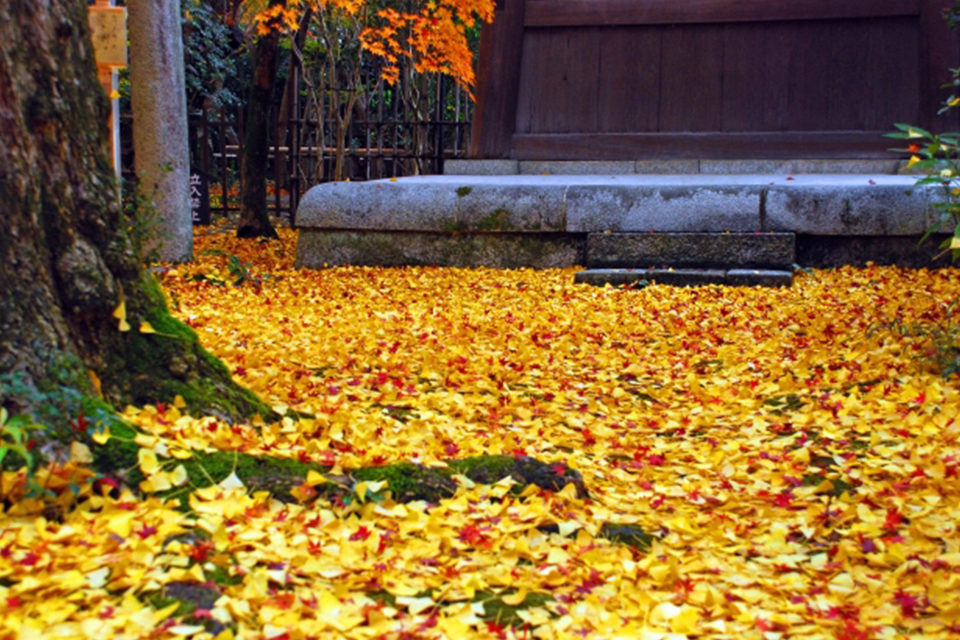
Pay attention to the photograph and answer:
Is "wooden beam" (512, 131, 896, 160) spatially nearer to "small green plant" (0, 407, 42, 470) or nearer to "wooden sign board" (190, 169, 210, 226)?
"wooden sign board" (190, 169, 210, 226)

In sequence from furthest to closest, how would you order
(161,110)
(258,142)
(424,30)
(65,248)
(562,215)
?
1. (424,30)
2. (258,142)
3. (161,110)
4. (562,215)
5. (65,248)

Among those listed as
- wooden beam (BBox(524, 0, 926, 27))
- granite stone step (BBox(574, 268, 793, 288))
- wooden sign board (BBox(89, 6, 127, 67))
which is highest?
wooden beam (BBox(524, 0, 926, 27))

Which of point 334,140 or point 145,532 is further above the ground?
point 334,140

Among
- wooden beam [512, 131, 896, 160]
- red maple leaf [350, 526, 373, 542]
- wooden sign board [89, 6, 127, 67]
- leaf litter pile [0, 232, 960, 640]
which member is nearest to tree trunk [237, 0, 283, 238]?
wooden beam [512, 131, 896, 160]

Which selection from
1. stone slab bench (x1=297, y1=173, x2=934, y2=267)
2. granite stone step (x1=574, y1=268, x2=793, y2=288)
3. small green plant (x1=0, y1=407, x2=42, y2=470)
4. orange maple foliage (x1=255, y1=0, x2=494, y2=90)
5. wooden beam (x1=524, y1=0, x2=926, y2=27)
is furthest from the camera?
orange maple foliage (x1=255, y1=0, x2=494, y2=90)

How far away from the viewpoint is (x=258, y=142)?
12672 mm

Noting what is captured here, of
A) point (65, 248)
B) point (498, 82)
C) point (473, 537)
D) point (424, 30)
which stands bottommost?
point (473, 537)

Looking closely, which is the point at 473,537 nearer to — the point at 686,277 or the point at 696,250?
the point at 686,277

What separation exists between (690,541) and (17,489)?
1905 millimetres

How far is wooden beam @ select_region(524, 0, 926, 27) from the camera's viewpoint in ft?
34.2

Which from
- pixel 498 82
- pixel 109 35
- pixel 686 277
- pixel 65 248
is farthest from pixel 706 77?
pixel 65 248

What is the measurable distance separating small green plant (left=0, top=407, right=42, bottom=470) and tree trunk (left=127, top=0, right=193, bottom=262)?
686 cm

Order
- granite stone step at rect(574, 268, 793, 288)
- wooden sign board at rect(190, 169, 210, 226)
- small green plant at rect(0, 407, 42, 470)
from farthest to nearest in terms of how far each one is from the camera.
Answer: wooden sign board at rect(190, 169, 210, 226)
granite stone step at rect(574, 268, 793, 288)
small green plant at rect(0, 407, 42, 470)

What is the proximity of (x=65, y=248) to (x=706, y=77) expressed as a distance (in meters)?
9.17
